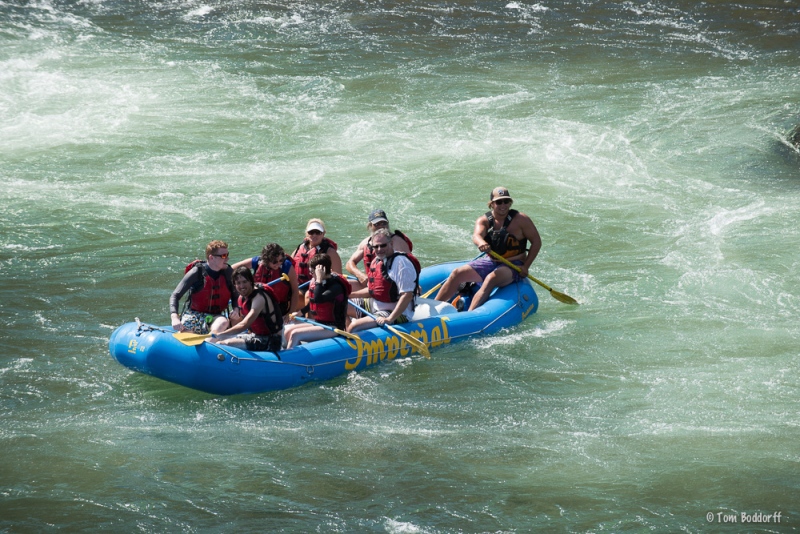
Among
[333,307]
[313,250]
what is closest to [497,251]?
[313,250]

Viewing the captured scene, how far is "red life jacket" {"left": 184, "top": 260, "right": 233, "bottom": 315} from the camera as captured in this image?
8.09 m

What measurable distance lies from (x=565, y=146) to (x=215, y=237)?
233 inches

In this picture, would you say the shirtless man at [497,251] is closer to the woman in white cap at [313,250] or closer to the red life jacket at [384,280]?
the red life jacket at [384,280]

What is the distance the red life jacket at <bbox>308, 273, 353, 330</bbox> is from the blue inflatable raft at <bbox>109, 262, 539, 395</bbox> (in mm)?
170

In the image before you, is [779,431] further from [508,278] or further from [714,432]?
[508,278]

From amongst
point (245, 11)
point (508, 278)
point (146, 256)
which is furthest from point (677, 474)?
point (245, 11)

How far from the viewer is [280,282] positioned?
8.08 meters

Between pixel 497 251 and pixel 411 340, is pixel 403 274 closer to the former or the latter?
A: pixel 411 340

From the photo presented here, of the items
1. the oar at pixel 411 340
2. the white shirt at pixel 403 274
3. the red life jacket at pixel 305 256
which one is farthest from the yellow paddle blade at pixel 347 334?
the red life jacket at pixel 305 256

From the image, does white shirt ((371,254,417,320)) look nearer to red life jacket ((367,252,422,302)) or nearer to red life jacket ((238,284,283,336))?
red life jacket ((367,252,422,302))

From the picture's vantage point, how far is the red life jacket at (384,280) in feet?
27.8

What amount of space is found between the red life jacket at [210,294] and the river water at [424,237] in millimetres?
703

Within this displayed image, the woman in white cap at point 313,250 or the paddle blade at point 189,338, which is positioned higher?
the woman in white cap at point 313,250

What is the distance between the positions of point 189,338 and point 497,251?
3217 mm
